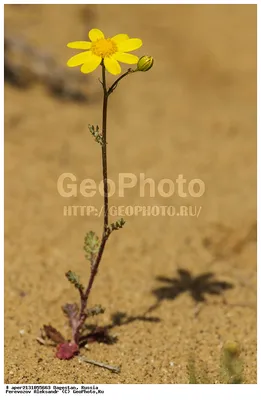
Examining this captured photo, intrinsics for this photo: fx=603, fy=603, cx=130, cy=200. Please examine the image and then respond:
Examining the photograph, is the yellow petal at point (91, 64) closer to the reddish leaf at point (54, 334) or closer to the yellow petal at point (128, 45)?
the yellow petal at point (128, 45)

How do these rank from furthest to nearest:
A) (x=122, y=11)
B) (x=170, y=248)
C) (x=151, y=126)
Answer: (x=122, y=11)
(x=151, y=126)
(x=170, y=248)

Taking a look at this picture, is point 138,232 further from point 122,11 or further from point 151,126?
point 122,11

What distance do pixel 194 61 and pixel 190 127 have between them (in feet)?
6.87

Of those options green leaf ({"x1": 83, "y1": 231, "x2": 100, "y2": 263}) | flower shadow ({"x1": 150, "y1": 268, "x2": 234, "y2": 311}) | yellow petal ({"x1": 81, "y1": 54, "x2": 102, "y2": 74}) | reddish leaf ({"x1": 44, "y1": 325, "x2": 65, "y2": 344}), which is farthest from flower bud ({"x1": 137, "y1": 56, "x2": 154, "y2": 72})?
flower shadow ({"x1": 150, "y1": 268, "x2": 234, "y2": 311})

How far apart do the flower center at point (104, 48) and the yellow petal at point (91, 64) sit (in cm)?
2

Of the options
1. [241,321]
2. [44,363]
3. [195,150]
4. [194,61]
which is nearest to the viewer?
[44,363]

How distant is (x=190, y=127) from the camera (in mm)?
5262

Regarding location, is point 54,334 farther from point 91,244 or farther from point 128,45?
point 128,45

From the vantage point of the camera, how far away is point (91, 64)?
2.33 meters

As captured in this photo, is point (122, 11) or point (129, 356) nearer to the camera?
point (129, 356)

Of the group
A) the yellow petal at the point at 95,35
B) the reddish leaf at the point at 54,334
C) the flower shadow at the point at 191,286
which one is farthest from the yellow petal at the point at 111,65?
the flower shadow at the point at 191,286

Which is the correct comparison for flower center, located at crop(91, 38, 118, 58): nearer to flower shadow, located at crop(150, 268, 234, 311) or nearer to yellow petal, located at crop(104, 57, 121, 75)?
yellow petal, located at crop(104, 57, 121, 75)

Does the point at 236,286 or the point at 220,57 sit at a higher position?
the point at 220,57

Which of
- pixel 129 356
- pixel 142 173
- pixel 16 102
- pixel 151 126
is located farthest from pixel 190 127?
pixel 129 356
